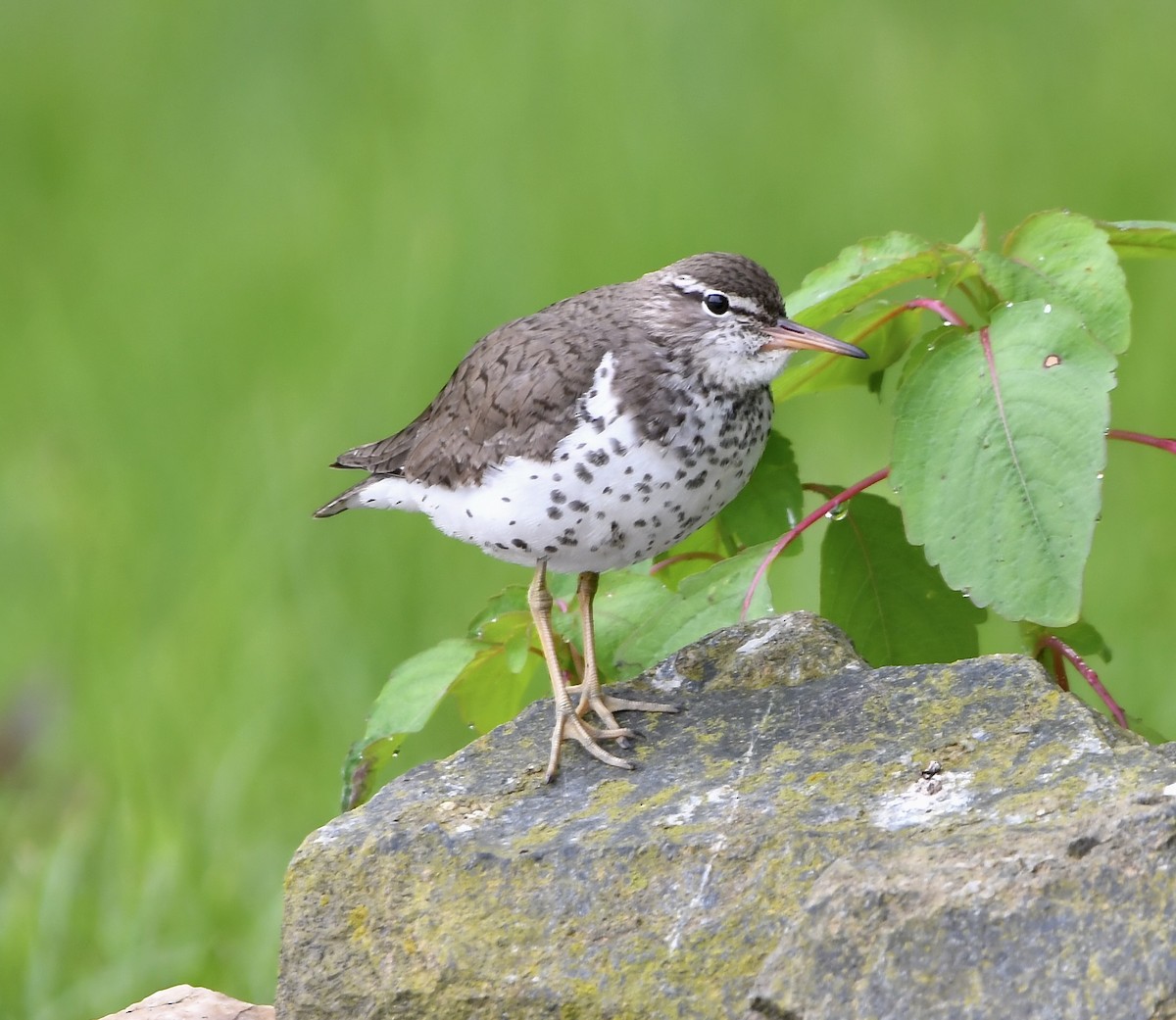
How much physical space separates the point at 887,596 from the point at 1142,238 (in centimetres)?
110

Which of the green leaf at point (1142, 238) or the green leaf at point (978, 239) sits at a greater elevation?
the green leaf at point (978, 239)

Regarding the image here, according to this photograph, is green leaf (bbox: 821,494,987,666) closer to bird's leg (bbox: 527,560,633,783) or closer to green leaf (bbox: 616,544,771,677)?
green leaf (bbox: 616,544,771,677)

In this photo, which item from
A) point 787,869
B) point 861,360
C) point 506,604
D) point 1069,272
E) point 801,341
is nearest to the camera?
point 787,869

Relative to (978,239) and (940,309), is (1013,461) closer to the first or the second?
(940,309)

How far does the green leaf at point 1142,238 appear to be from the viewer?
4.08 meters

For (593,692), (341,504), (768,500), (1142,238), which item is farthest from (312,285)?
(1142,238)

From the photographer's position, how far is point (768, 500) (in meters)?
4.73

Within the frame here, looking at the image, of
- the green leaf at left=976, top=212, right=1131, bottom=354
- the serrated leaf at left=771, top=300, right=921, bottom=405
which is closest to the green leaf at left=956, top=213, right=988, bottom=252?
the green leaf at left=976, top=212, right=1131, bottom=354

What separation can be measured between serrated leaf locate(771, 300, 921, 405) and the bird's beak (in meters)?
0.08

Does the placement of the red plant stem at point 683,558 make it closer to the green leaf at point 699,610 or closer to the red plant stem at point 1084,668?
the green leaf at point 699,610

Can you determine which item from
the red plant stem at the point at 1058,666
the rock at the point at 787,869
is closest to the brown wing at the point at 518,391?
the rock at the point at 787,869

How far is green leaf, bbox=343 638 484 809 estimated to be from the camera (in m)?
4.34

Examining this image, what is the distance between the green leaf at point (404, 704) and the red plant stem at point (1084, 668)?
56.7 inches

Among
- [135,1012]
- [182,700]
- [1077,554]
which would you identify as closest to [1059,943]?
[1077,554]
